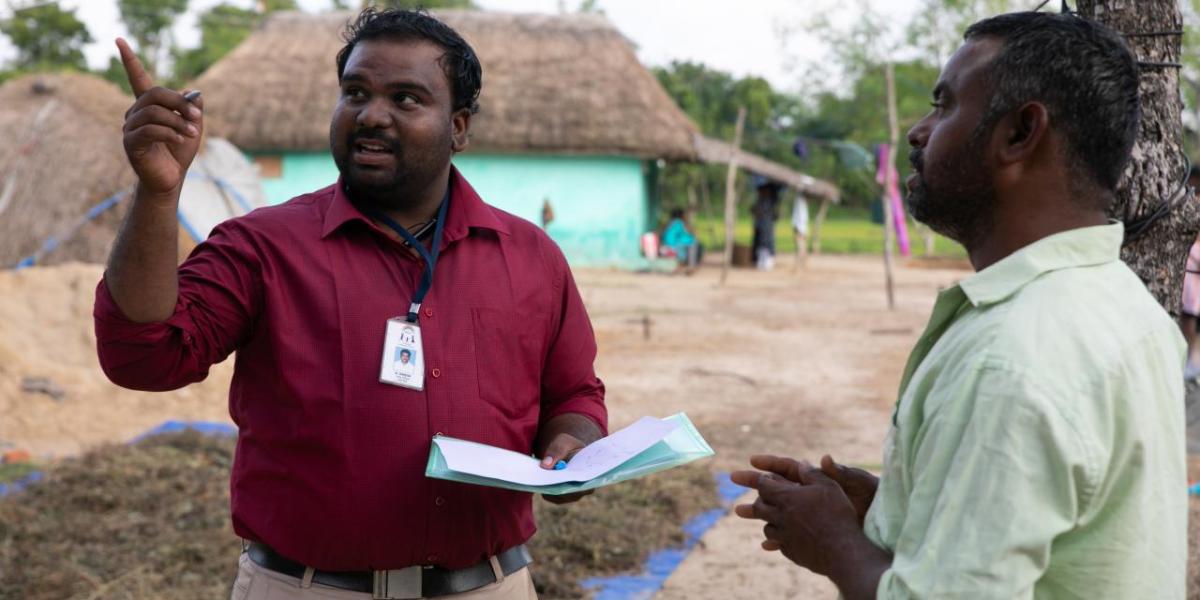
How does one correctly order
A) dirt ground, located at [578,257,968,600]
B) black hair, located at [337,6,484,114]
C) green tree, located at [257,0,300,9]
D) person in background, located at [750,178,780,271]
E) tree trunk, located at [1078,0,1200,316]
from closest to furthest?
black hair, located at [337,6,484,114]
tree trunk, located at [1078,0,1200,316]
dirt ground, located at [578,257,968,600]
person in background, located at [750,178,780,271]
green tree, located at [257,0,300,9]

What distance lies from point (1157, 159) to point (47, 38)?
96.1ft

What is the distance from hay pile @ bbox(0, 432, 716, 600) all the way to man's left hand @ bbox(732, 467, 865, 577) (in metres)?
2.76

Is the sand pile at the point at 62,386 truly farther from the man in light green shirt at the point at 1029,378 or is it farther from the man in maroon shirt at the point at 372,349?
the man in light green shirt at the point at 1029,378

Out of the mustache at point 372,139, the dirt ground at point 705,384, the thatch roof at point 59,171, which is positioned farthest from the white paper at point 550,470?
the thatch roof at point 59,171

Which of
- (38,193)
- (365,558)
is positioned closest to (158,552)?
(365,558)

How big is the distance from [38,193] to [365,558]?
12131 millimetres

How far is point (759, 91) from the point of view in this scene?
38812 millimetres

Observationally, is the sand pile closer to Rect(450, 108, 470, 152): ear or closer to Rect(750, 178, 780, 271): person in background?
Rect(450, 108, 470, 152): ear

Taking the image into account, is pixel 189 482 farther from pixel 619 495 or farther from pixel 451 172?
pixel 451 172

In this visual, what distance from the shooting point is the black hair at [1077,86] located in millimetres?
1394

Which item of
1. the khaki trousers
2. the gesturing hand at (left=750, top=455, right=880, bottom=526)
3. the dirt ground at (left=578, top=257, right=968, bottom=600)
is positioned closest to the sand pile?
the dirt ground at (left=578, top=257, right=968, bottom=600)

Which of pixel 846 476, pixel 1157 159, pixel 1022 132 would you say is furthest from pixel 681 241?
pixel 1022 132

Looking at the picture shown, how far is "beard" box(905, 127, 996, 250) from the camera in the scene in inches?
57.4

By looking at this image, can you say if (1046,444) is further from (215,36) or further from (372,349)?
(215,36)
